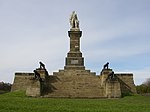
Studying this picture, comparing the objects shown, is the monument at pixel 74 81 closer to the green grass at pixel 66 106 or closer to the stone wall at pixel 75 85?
the stone wall at pixel 75 85

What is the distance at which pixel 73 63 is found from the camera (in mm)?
35344

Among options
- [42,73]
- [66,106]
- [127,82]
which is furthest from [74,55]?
[66,106]

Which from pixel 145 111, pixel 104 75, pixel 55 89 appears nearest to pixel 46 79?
pixel 55 89

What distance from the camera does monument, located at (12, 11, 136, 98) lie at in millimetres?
25391

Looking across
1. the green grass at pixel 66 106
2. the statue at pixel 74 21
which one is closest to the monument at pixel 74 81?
the statue at pixel 74 21

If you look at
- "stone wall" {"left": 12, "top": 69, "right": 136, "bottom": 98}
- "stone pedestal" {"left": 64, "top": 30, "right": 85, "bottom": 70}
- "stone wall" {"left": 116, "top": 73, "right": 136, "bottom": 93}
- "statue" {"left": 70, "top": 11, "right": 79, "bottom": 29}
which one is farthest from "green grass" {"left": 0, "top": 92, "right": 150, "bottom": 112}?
"statue" {"left": 70, "top": 11, "right": 79, "bottom": 29}

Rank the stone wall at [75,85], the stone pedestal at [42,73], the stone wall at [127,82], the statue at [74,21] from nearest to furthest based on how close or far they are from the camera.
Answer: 1. the stone wall at [75,85]
2. the stone pedestal at [42,73]
3. the stone wall at [127,82]
4. the statue at [74,21]

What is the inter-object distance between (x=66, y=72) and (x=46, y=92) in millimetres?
6424

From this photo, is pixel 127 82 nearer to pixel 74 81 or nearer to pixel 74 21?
pixel 74 81

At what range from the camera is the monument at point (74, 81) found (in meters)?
25.4

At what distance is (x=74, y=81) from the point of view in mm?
28844

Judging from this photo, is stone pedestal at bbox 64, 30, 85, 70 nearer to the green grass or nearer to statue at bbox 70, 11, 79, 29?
statue at bbox 70, 11, 79, 29

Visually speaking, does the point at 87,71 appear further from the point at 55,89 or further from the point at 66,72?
the point at 55,89

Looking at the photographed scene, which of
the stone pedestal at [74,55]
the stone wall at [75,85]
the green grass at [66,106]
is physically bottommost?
the green grass at [66,106]
